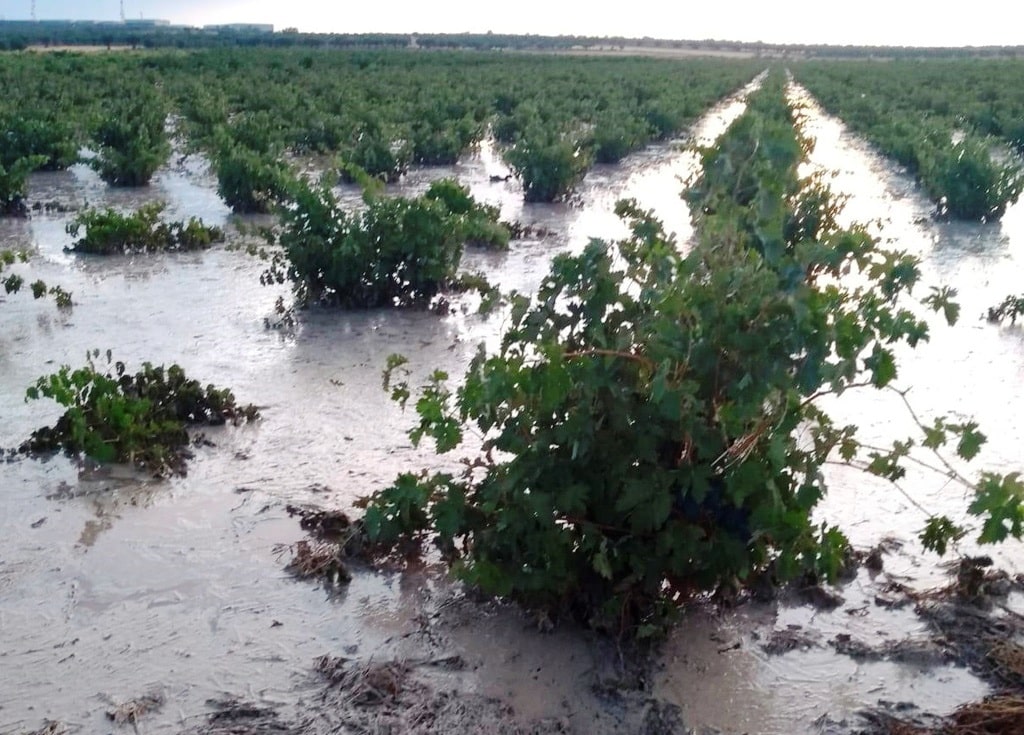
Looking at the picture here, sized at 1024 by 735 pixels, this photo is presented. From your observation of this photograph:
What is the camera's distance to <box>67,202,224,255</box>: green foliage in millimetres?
10336

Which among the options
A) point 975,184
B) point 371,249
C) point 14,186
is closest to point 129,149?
point 14,186

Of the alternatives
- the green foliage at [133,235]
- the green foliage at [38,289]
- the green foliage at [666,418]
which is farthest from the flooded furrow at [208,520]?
the green foliage at [133,235]

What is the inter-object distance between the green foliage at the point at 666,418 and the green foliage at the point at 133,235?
23.2ft

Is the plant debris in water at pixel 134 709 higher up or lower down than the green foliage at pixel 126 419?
lower down

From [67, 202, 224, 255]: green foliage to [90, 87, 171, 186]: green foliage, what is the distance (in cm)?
353

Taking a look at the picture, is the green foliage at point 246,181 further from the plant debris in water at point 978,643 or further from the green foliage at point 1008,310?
the plant debris in water at point 978,643

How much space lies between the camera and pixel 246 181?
1266 centimetres

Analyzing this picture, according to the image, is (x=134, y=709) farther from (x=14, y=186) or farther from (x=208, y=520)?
(x=14, y=186)

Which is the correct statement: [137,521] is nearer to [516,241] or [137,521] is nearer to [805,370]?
[805,370]

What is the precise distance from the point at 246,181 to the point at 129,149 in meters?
2.95

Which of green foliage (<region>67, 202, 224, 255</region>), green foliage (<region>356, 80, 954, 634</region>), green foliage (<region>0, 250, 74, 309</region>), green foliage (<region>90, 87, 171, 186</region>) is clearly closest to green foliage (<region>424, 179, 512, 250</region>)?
green foliage (<region>67, 202, 224, 255</region>)

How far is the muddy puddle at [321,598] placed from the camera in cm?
377

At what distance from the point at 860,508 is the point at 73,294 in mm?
6563

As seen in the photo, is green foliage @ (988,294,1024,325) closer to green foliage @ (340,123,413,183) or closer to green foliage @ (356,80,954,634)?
green foliage @ (356,80,954,634)
